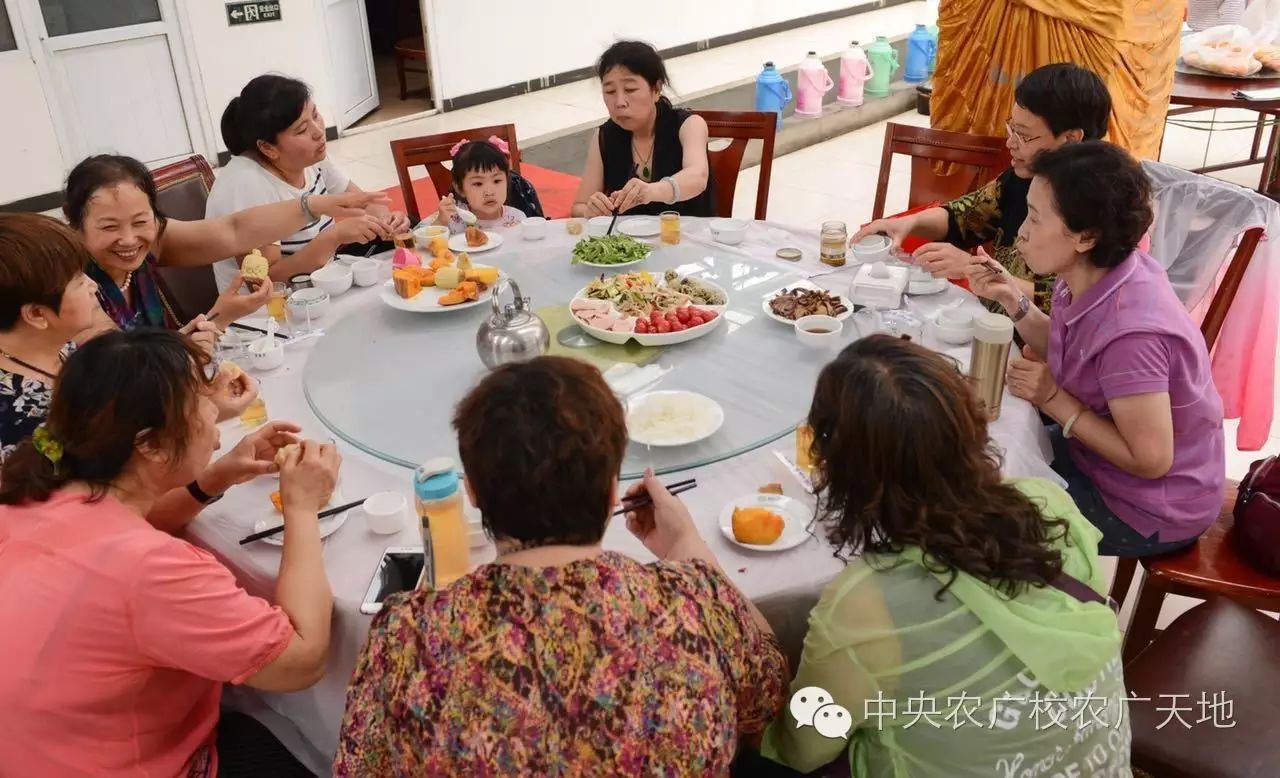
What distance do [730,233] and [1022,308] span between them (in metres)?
0.92

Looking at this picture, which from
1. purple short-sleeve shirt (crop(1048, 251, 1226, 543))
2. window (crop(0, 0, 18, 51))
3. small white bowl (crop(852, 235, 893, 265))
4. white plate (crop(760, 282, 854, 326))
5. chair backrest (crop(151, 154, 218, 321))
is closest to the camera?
purple short-sleeve shirt (crop(1048, 251, 1226, 543))

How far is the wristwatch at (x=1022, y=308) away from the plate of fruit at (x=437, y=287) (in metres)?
1.30

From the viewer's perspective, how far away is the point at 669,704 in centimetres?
111

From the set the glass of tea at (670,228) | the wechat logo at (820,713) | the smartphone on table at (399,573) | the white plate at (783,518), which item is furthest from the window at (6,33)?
the wechat logo at (820,713)

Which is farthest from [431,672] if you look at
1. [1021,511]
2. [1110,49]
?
[1110,49]

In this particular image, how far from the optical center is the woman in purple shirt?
5.97ft

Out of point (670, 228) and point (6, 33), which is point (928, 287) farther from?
point (6, 33)

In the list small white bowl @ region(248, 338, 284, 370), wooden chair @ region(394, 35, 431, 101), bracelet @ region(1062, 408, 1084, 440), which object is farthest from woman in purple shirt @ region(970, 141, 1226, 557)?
→ wooden chair @ region(394, 35, 431, 101)

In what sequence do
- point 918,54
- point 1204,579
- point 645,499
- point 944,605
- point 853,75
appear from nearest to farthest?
point 944,605, point 645,499, point 1204,579, point 853,75, point 918,54

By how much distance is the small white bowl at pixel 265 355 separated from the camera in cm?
221

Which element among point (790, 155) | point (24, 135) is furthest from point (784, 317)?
point (24, 135)

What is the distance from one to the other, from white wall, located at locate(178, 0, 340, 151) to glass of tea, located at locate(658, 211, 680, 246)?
413cm

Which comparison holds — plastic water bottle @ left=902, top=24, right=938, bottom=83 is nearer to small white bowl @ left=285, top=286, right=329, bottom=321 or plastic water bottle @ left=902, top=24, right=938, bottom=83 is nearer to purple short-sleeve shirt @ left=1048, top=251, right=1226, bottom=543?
purple short-sleeve shirt @ left=1048, top=251, right=1226, bottom=543

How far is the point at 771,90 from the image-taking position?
22.0ft
